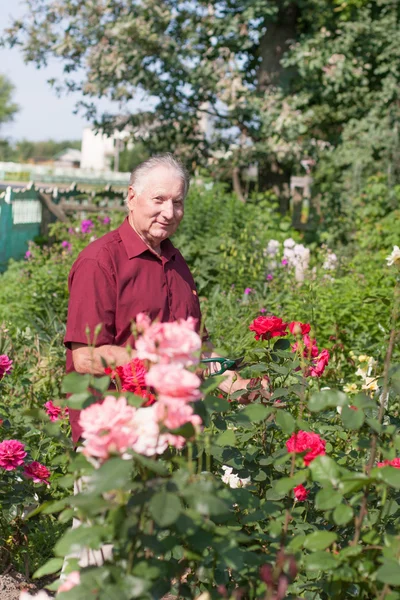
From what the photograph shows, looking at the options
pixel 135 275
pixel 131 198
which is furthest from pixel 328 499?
pixel 131 198

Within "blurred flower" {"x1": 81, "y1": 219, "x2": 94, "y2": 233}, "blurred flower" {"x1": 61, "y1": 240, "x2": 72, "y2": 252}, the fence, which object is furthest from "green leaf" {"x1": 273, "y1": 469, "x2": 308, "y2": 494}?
the fence

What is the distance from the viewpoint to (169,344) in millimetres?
1322

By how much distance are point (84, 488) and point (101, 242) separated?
109cm

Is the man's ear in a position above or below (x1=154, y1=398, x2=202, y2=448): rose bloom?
above

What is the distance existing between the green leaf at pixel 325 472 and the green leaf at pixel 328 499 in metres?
0.03

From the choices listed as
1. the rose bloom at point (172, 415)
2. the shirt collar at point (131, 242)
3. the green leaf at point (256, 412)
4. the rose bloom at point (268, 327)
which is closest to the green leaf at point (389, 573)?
the green leaf at point (256, 412)

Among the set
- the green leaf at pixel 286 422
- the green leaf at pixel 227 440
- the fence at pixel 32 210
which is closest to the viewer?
the green leaf at pixel 227 440

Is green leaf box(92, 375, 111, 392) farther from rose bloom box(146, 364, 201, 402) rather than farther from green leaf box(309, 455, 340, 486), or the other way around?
green leaf box(309, 455, 340, 486)

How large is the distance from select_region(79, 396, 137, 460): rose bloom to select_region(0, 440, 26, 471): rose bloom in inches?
55.2

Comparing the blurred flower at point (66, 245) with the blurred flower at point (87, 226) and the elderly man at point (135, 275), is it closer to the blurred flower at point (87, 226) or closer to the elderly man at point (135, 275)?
the blurred flower at point (87, 226)

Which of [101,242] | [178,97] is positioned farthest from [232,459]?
[178,97]

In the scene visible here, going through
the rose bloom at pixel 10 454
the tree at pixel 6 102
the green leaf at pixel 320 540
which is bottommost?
the rose bloom at pixel 10 454

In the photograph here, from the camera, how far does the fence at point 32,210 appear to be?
31.0 feet

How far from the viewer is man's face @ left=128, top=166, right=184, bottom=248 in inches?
100
